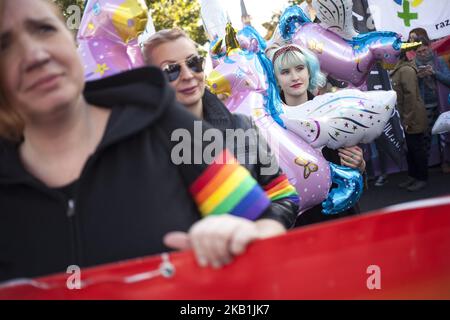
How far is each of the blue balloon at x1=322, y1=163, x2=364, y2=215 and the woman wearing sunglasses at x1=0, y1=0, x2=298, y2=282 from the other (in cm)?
169

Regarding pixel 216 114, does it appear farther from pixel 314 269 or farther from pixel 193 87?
pixel 314 269

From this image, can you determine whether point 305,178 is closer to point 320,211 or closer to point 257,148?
point 320,211

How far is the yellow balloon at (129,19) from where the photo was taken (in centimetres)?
274

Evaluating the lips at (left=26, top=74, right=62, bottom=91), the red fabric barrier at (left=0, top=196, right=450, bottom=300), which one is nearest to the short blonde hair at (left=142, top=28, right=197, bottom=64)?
the lips at (left=26, top=74, right=62, bottom=91)

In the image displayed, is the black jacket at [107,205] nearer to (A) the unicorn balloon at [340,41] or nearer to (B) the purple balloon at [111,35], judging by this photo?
(B) the purple balloon at [111,35]

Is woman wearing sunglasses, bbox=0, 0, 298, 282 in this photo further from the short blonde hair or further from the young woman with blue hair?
the young woman with blue hair

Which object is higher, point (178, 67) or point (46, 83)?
point (178, 67)

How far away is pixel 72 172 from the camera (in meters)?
1.03

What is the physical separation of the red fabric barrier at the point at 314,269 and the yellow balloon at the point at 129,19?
6.87ft

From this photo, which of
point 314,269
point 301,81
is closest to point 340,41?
point 301,81

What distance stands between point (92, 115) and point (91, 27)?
6.33 feet

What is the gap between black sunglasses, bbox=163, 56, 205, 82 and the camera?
2125 millimetres

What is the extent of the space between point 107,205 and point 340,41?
2.86 m
